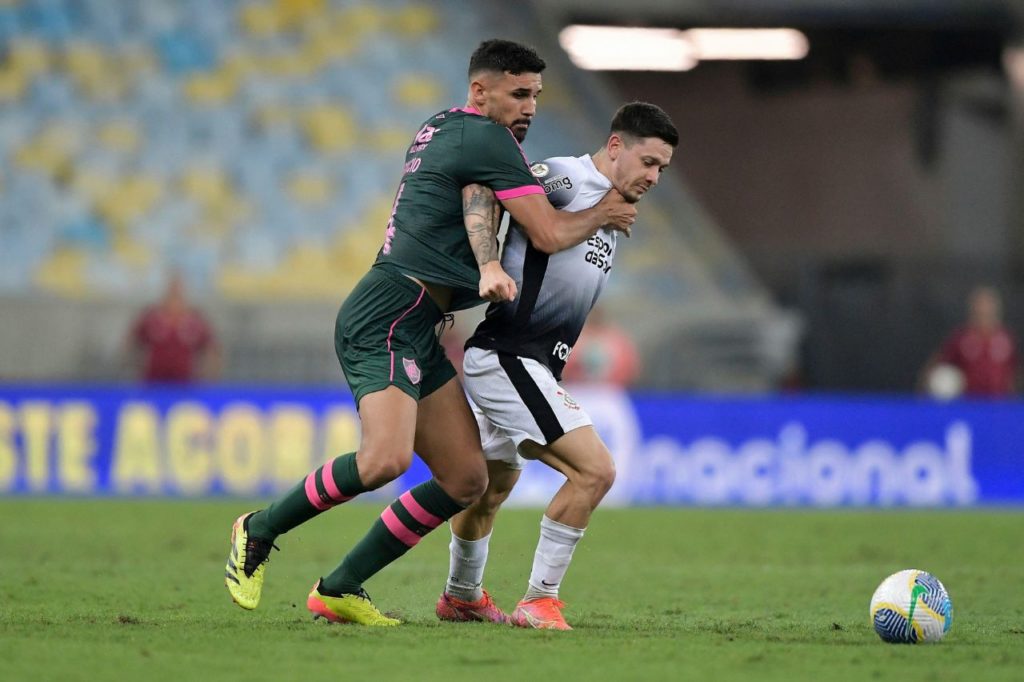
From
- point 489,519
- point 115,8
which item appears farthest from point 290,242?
point 489,519

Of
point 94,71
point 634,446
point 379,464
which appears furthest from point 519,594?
point 94,71

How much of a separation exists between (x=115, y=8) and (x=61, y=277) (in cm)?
428

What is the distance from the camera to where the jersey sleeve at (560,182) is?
672 centimetres

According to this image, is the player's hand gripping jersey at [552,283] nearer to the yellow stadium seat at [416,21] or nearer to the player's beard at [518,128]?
the player's beard at [518,128]

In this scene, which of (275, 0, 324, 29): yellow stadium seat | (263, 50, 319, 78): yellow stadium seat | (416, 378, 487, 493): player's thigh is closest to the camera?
(416, 378, 487, 493): player's thigh

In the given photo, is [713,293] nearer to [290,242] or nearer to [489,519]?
[290,242]

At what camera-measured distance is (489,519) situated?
6.84m

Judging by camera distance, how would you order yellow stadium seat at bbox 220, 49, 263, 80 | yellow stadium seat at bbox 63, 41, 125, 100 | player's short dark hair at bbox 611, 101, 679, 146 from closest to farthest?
1. player's short dark hair at bbox 611, 101, 679, 146
2. yellow stadium seat at bbox 63, 41, 125, 100
3. yellow stadium seat at bbox 220, 49, 263, 80

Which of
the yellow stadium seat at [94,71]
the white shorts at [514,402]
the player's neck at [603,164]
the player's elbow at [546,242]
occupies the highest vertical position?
the yellow stadium seat at [94,71]

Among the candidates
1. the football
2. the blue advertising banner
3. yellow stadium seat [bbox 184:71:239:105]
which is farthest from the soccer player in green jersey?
yellow stadium seat [bbox 184:71:239:105]

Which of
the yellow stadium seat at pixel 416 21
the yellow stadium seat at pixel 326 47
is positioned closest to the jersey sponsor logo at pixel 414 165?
the yellow stadium seat at pixel 326 47

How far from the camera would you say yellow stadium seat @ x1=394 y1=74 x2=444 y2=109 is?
21.0 m

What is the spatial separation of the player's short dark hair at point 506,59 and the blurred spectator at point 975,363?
1113cm

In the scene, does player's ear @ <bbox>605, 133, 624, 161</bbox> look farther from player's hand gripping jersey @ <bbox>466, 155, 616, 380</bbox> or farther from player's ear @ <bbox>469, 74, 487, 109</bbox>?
player's ear @ <bbox>469, 74, 487, 109</bbox>
